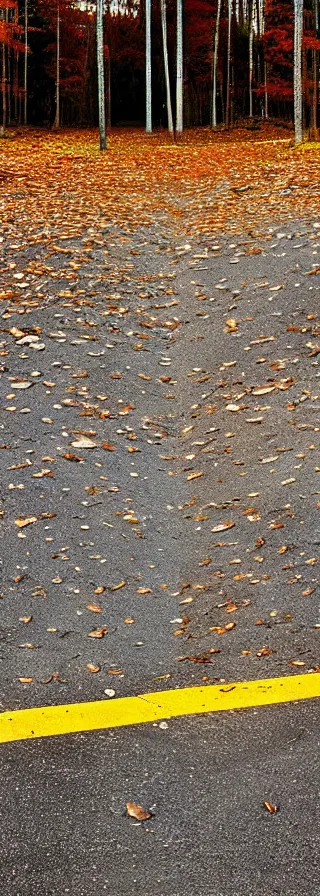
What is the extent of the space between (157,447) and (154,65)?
34.8 metres

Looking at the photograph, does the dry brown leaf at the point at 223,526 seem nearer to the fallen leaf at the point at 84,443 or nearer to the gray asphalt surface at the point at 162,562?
the gray asphalt surface at the point at 162,562

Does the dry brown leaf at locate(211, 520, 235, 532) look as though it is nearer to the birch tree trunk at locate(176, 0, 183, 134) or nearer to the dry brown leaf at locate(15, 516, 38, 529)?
the dry brown leaf at locate(15, 516, 38, 529)

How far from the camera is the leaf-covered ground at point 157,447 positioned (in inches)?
143

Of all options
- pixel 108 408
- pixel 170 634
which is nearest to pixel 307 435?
pixel 108 408

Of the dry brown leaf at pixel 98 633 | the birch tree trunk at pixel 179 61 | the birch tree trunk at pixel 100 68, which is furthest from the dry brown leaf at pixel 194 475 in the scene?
the birch tree trunk at pixel 179 61

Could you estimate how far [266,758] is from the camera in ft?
9.18

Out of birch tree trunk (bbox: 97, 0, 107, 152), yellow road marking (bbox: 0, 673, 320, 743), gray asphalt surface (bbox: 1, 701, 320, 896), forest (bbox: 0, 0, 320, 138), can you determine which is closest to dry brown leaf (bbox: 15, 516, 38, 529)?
yellow road marking (bbox: 0, 673, 320, 743)

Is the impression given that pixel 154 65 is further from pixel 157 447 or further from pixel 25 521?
pixel 25 521

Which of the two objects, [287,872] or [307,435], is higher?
[307,435]

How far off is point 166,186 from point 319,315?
865cm

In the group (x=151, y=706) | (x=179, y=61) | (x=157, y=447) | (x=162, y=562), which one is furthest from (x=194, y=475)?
(x=179, y=61)

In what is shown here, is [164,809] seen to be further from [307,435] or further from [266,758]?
[307,435]

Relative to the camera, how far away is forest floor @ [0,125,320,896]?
250 cm

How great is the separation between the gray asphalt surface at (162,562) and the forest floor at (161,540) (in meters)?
0.01
